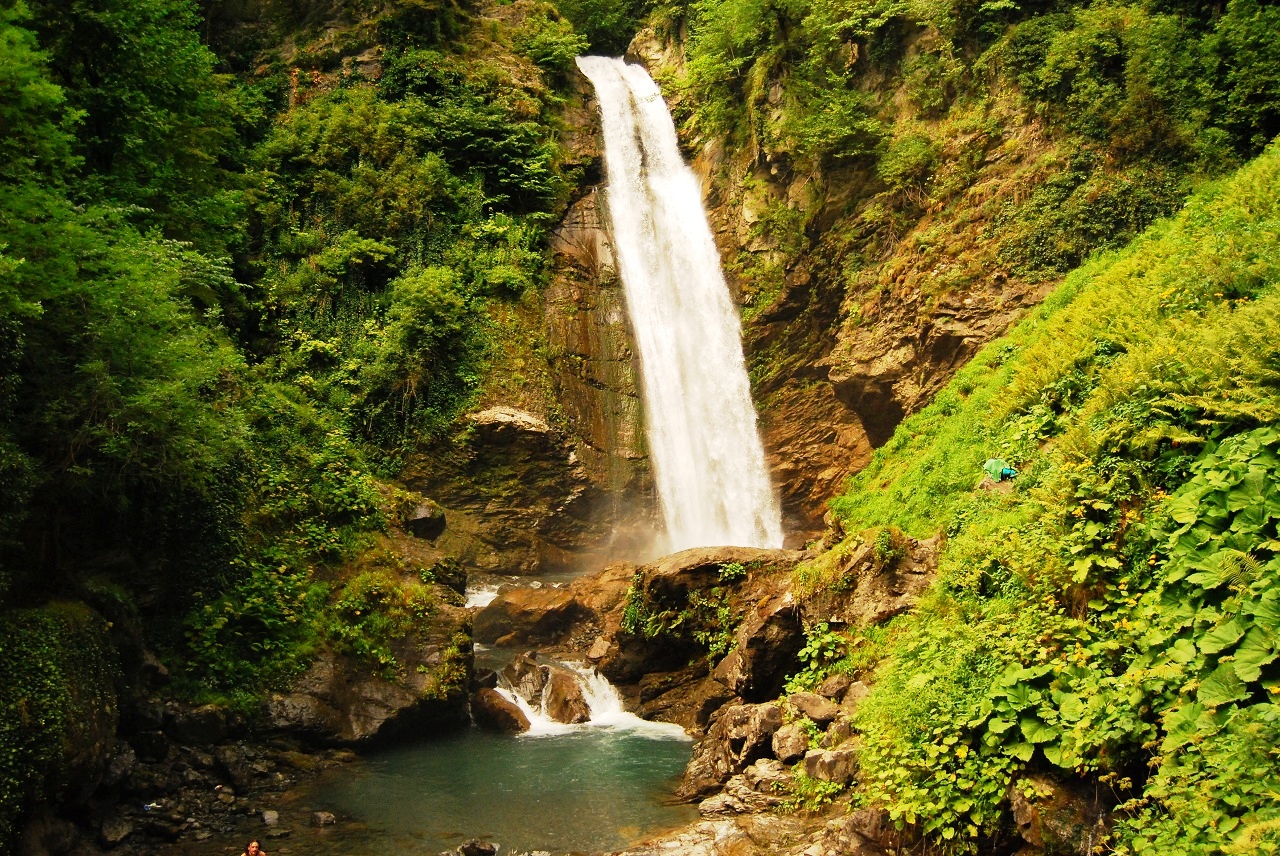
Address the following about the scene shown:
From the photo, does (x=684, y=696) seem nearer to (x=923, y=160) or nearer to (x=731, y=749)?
(x=731, y=749)

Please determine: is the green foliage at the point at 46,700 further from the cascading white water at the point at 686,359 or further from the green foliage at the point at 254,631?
the cascading white water at the point at 686,359

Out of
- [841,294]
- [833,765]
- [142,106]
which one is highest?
[142,106]

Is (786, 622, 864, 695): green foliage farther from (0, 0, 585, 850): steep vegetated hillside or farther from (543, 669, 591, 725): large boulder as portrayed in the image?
(0, 0, 585, 850): steep vegetated hillside

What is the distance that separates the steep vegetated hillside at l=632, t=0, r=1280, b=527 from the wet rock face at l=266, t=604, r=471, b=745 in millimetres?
11033

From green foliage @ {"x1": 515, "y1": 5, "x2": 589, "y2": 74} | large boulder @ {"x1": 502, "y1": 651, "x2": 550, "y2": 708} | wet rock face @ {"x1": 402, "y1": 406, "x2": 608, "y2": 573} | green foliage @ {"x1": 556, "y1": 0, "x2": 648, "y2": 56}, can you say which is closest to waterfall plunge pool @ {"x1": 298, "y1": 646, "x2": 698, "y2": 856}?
large boulder @ {"x1": 502, "y1": 651, "x2": 550, "y2": 708}

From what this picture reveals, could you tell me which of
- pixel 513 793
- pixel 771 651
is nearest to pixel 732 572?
pixel 771 651

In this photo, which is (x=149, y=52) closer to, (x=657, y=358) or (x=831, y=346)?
(x=657, y=358)

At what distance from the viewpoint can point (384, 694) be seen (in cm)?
1422

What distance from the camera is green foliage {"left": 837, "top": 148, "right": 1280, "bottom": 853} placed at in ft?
18.2

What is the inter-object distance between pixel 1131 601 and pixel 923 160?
16357 millimetres

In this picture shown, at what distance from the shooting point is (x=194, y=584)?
13562 mm

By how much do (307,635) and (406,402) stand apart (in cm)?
851

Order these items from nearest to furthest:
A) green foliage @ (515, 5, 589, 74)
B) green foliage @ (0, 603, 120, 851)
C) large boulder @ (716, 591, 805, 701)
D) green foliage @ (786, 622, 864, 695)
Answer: green foliage @ (0, 603, 120, 851) → green foliage @ (786, 622, 864, 695) → large boulder @ (716, 591, 805, 701) → green foliage @ (515, 5, 589, 74)

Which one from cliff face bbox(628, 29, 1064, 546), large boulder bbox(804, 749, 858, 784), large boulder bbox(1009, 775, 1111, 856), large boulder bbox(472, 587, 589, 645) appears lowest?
large boulder bbox(804, 749, 858, 784)
